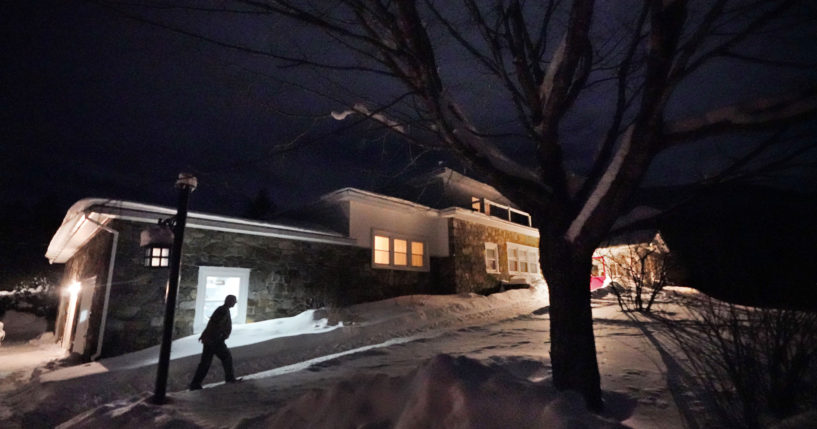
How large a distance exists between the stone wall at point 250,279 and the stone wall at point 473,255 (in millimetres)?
1904

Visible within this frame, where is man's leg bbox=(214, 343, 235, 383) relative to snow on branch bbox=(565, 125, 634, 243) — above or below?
below

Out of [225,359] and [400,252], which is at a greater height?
[400,252]

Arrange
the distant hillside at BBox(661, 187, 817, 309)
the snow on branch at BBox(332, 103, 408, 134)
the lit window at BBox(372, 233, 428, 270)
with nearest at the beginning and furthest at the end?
the snow on branch at BBox(332, 103, 408, 134) < the distant hillside at BBox(661, 187, 817, 309) < the lit window at BBox(372, 233, 428, 270)

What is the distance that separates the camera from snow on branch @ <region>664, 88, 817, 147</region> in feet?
9.43

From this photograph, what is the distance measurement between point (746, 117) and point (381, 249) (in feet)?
42.5

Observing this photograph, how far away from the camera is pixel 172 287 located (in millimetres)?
5391

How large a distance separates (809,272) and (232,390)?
528 inches

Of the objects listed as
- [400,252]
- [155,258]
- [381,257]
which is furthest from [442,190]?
[155,258]

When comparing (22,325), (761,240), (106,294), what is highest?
(761,240)

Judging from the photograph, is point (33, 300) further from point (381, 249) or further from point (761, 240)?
point (761, 240)

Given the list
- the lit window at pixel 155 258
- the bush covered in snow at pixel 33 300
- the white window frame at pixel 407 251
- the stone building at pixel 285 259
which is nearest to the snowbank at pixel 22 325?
the bush covered in snow at pixel 33 300

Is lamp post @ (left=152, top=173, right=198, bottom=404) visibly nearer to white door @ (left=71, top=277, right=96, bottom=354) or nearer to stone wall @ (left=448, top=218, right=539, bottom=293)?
white door @ (left=71, top=277, right=96, bottom=354)

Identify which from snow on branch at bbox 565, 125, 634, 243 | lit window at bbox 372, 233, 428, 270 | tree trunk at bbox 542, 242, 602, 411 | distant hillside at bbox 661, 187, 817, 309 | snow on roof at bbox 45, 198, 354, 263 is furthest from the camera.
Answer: lit window at bbox 372, 233, 428, 270

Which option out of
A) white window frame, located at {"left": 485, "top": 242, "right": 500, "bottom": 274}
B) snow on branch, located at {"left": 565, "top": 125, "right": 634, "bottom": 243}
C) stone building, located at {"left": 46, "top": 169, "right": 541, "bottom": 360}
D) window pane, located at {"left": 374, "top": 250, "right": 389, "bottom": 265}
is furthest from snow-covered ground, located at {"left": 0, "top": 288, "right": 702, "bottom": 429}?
white window frame, located at {"left": 485, "top": 242, "right": 500, "bottom": 274}
